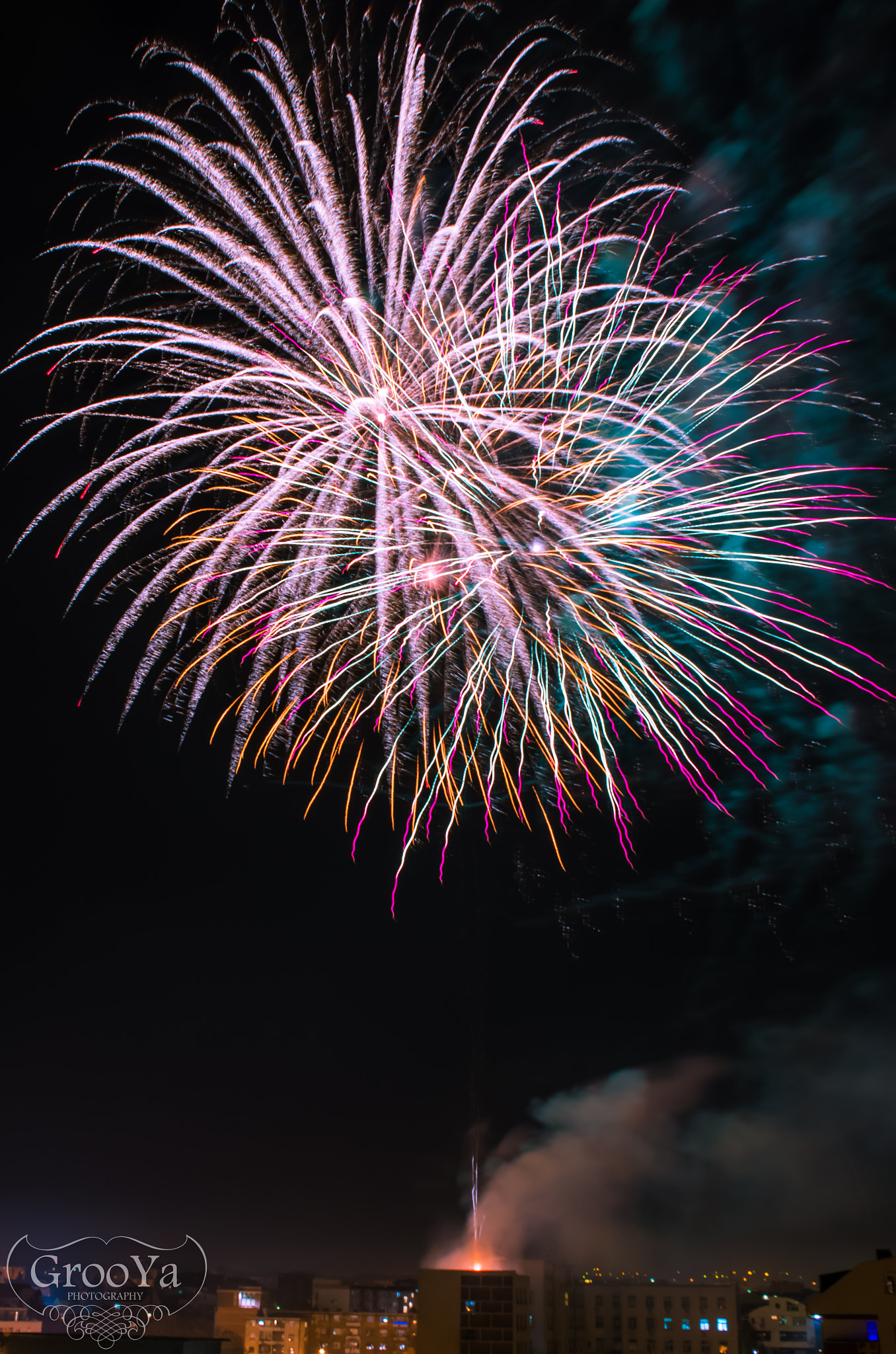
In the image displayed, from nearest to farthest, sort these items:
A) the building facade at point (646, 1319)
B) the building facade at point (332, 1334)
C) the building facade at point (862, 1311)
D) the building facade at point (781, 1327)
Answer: the building facade at point (862, 1311) < the building facade at point (646, 1319) < the building facade at point (781, 1327) < the building facade at point (332, 1334)

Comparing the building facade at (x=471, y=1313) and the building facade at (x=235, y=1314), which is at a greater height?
the building facade at (x=471, y=1313)

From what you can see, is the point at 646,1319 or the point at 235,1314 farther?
the point at 235,1314

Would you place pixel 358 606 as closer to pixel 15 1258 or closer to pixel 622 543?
pixel 622 543

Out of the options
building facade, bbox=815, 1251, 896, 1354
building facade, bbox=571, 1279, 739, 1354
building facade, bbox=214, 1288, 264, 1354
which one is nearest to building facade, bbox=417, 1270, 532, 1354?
building facade, bbox=571, 1279, 739, 1354

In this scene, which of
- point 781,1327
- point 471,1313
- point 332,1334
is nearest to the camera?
point 471,1313

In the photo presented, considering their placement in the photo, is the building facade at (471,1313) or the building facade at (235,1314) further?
the building facade at (235,1314)

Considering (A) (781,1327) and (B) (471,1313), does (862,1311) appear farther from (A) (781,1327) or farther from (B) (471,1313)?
(A) (781,1327)

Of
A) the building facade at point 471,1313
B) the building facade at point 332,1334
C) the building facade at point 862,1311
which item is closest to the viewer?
the building facade at point 862,1311

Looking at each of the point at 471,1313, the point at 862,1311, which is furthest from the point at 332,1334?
the point at 862,1311

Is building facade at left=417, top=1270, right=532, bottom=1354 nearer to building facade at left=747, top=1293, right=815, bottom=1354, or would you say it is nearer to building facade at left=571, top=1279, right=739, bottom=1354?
building facade at left=571, top=1279, right=739, bottom=1354

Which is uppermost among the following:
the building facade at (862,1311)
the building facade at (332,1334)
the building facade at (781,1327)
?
the building facade at (862,1311)

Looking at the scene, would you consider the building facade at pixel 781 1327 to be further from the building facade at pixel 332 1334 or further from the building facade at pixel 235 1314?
the building facade at pixel 235 1314

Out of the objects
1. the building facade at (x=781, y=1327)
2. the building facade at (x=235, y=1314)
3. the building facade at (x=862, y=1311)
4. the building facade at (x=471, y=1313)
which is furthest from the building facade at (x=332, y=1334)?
the building facade at (x=862, y=1311)
